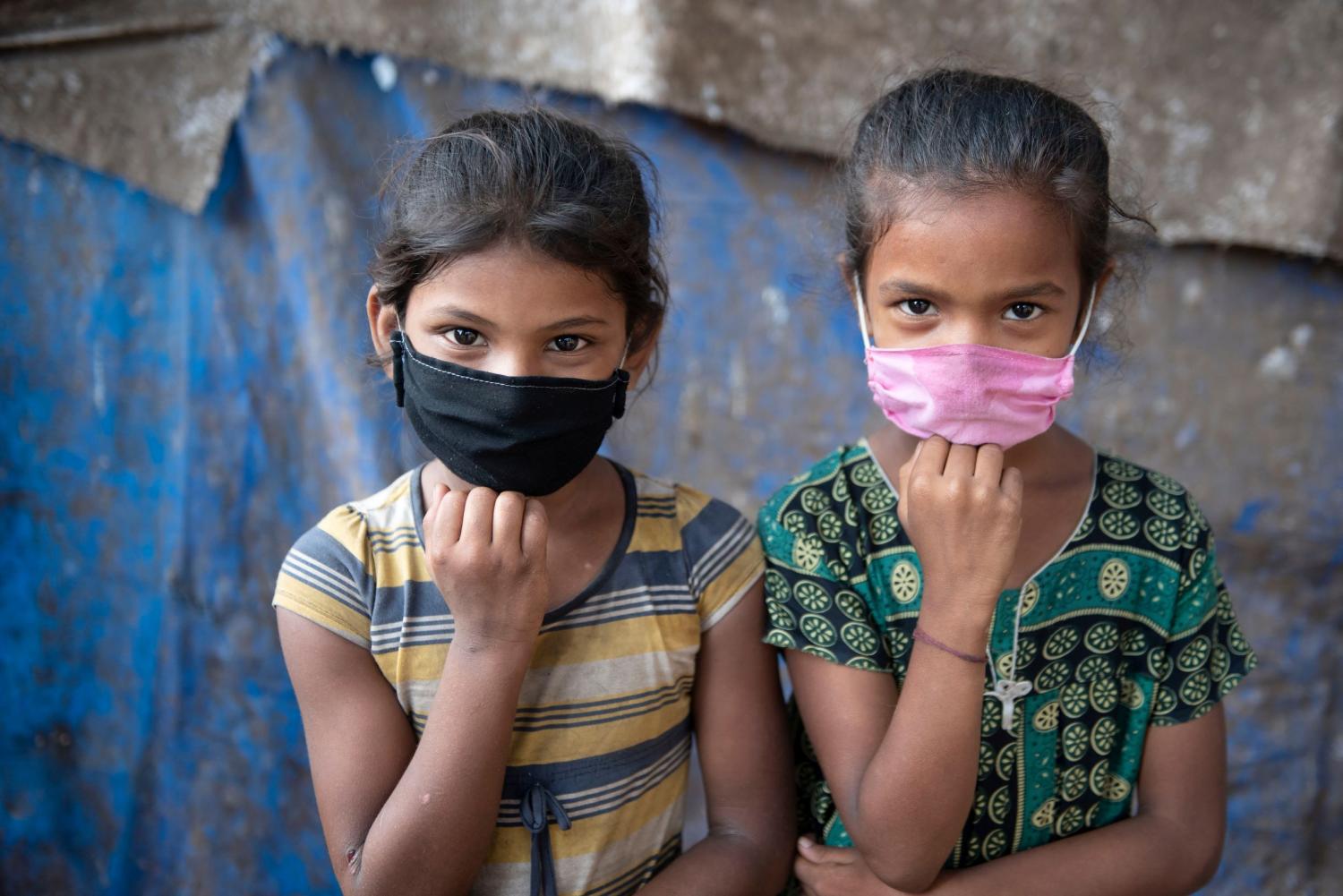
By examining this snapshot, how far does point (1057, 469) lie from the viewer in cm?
188

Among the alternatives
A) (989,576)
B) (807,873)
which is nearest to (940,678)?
(989,576)

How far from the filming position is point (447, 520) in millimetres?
1560

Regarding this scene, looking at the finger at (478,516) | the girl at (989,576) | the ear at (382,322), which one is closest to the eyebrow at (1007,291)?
the girl at (989,576)

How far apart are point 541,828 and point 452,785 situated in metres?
0.20

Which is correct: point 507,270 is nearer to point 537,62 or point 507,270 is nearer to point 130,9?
point 537,62

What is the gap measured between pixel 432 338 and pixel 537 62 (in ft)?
4.14

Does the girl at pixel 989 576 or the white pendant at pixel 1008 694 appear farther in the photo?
the white pendant at pixel 1008 694

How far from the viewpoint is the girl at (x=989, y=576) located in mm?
1602

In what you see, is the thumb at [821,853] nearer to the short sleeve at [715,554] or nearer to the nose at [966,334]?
the short sleeve at [715,554]

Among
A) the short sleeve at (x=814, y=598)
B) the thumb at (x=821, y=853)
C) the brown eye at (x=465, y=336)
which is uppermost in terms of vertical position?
the brown eye at (x=465, y=336)

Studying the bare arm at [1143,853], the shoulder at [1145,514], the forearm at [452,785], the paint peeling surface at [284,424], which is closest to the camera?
the forearm at [452,785]

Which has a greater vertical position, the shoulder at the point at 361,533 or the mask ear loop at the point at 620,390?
the mask ear loop at the point at 620,390

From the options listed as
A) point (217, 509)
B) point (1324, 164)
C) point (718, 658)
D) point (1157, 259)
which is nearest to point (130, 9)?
point (217, 509)

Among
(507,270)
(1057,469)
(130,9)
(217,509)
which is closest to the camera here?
(507,270)
